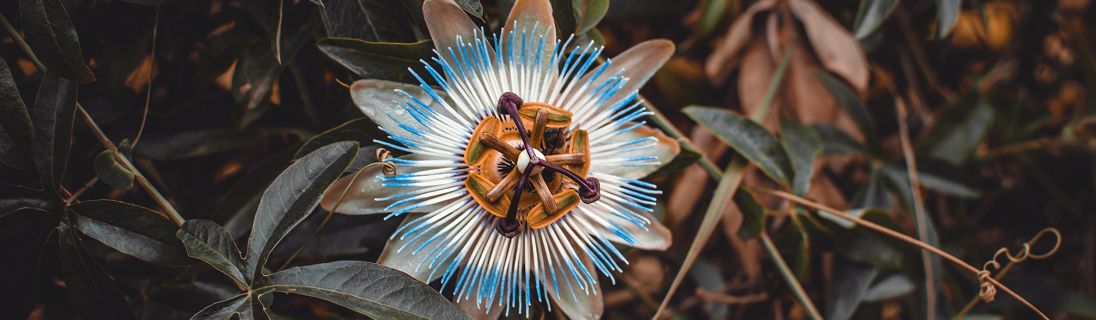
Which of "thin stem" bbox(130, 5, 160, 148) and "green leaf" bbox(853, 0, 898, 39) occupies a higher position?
"green leaf" bbox(853, 0, 898, 39)

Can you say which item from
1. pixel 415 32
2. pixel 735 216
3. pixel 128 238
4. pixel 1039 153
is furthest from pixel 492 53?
pixel 1039 153

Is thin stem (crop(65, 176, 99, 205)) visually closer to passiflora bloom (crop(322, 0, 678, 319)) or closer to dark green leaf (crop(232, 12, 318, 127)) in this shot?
dark green leaf (crop(232, 12, 318, 127))

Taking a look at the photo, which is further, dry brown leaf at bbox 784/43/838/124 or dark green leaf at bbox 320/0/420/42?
dry brown leaf at bbox 784/43/838/124

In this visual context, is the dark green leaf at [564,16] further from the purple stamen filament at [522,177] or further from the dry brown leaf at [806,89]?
the dry brown leaf at [806,89]

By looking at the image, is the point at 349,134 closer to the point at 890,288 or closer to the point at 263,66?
the point at 263,66

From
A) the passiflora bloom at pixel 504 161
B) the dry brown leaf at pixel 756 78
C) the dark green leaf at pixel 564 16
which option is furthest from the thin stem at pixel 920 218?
the dark green leaf at pixel 564 16

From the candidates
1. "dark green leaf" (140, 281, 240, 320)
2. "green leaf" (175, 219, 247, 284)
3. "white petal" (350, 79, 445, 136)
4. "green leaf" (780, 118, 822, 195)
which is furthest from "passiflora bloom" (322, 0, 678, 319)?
"green leaf" (780, 118, 822, 195)
